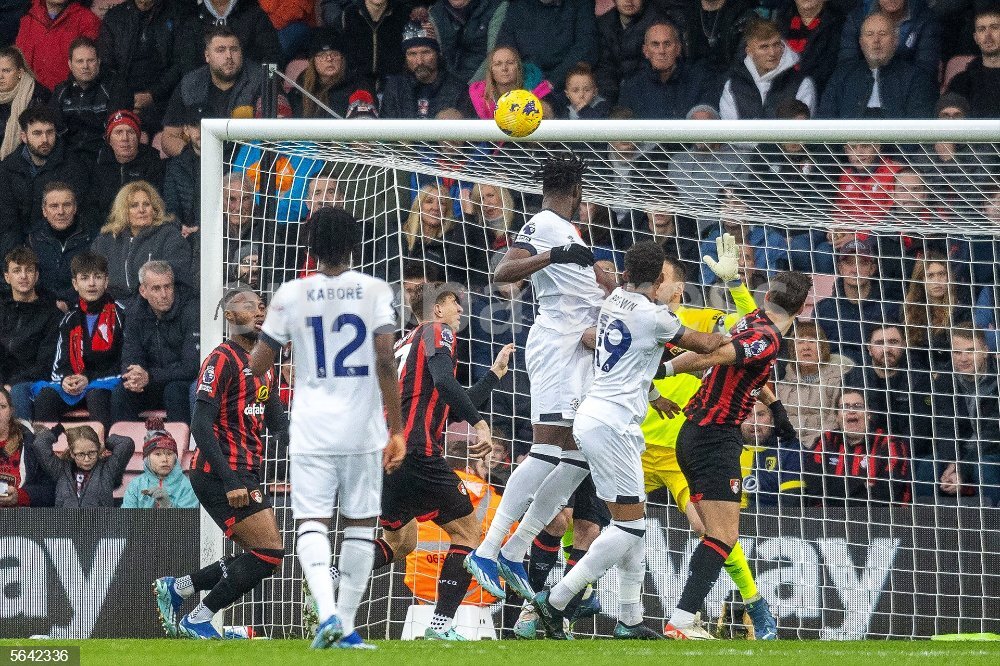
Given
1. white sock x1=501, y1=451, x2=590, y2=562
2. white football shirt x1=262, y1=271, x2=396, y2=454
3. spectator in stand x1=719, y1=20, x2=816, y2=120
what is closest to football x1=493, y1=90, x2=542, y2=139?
white sock x1=501, y1=451, x2=590, y2=562

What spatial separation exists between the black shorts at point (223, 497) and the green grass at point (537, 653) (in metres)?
1.05

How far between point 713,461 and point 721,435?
0.17 m


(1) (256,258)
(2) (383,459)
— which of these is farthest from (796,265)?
(2) (383,459)

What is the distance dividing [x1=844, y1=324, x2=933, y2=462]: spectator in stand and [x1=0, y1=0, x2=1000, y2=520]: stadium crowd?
2cm

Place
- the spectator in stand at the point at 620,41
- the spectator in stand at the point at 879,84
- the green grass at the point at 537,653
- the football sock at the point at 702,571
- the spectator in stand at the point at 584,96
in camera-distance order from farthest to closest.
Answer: the spectator in stand at the point at 620,41 < the spectator in stand at the point at 584,96 < the spectator in stand at the point at 879,84 < the football sock at the point at 702,571 < the green grass at the point at 537,653

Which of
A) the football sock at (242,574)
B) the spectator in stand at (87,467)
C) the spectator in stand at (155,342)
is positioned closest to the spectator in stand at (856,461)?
the football sock at (242,574)

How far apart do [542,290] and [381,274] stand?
249 centimetres

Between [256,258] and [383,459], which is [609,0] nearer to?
[256,258]

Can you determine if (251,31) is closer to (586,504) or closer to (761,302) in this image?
(761,302)

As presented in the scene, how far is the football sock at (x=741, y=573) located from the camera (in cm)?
888

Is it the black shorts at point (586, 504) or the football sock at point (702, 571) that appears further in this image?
the black shorts at point (586, 504)

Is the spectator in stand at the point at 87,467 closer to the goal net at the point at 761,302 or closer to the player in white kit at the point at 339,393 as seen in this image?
the goal net at the point at 761,302

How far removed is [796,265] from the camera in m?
11.3

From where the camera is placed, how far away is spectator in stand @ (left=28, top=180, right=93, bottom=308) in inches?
528
